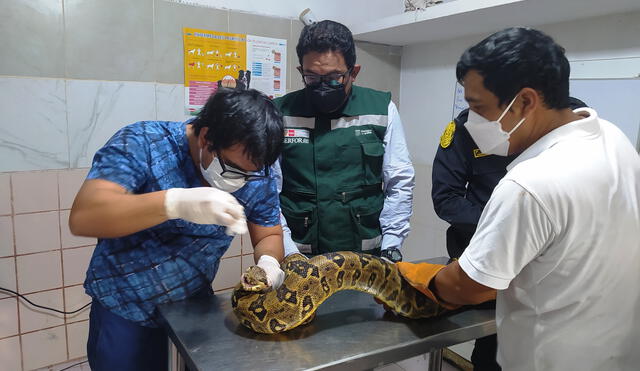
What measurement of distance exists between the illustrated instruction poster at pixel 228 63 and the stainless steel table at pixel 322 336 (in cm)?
182

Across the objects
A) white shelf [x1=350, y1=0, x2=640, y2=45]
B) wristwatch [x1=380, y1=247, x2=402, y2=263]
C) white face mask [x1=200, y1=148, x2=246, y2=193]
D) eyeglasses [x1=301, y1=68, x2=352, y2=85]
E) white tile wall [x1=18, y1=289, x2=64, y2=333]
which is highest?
white shelf [x1=350, y1=0, x2=640, y2=45]

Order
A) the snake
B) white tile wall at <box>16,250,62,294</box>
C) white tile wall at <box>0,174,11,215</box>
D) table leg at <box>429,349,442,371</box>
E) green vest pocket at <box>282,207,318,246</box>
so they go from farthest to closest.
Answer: white tile wall at <box>16,250,62,294</box> < white tile wall at <box>0,174,11,215</box> < green vest pocket at <box>282,207,318,246</box> < table leg at <box>429,349,442,371</box> < the snake


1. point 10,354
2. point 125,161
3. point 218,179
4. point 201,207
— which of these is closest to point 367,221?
point 218,179

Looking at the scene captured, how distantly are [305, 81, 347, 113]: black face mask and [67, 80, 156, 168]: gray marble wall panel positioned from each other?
1334 millimetres

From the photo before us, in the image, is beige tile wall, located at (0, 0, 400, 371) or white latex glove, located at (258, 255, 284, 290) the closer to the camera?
white latex glove, located at (258, 255, 284, 290)

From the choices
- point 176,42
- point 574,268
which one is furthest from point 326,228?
point 176,42

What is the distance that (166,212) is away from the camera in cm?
127

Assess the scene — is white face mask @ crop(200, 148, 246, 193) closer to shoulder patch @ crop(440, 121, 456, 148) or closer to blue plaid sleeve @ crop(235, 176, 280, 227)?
blue plaid sleeve @ crop(235, 176, 280, 227)

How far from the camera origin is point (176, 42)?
2.89 metres

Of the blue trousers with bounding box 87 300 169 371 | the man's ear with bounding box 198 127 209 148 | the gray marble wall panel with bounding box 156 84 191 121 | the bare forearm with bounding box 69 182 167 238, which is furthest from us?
the gray marble wall panel with bounding box 156 84 191 121

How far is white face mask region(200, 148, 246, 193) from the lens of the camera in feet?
4.78

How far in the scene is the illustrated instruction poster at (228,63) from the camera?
2.97m

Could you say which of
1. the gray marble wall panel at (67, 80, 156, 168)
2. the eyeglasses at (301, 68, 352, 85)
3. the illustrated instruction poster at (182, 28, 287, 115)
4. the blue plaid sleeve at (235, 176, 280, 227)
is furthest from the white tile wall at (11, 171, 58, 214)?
the eyeglasses at (301, 68, 352, 85)

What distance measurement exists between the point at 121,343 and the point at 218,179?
2.30 feet
